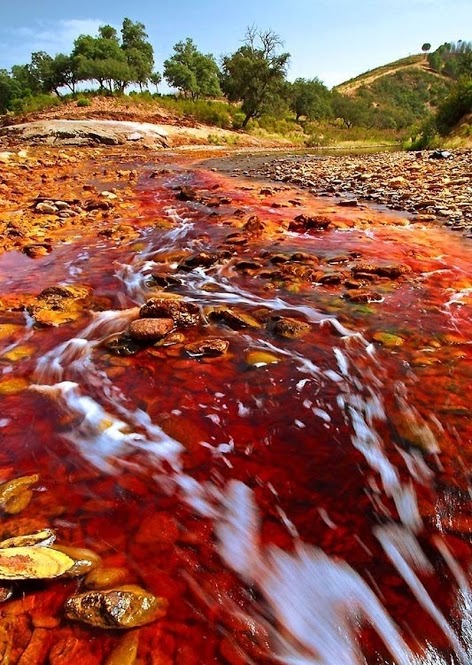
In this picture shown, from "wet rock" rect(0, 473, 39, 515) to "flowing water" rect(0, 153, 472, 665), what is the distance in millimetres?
76

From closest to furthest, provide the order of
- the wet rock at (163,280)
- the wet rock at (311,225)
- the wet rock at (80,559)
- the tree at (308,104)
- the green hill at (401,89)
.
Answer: the wet rock at (80,559)
the wet rock at (163,280)
the wet rock at (311,225)
the tree at (308,104)
the green hill at (401,89)

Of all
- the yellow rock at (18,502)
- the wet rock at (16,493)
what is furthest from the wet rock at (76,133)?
the yellow rock at (18,502)

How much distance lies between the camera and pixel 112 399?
3.06 metres

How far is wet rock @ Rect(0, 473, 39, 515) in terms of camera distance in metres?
2.14

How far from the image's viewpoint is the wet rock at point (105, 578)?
1.74 m

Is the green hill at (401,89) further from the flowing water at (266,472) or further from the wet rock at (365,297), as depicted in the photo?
the flowing water at (266,472)

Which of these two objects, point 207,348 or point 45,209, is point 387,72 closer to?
Answer: point 45,209

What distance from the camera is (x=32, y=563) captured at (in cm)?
174

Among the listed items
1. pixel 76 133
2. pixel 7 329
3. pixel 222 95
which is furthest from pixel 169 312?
pixel 222 95

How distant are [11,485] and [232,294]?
318 centimetres

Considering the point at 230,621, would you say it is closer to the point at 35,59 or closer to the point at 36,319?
the point at 36,319

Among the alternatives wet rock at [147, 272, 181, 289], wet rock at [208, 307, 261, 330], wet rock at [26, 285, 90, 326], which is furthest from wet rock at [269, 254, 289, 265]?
wet rock at [26, 285, 90, 326]

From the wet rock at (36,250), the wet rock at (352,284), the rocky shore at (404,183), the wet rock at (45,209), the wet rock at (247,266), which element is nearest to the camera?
the wet rock at (352,284)

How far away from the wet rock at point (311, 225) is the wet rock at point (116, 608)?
6.74 meters
